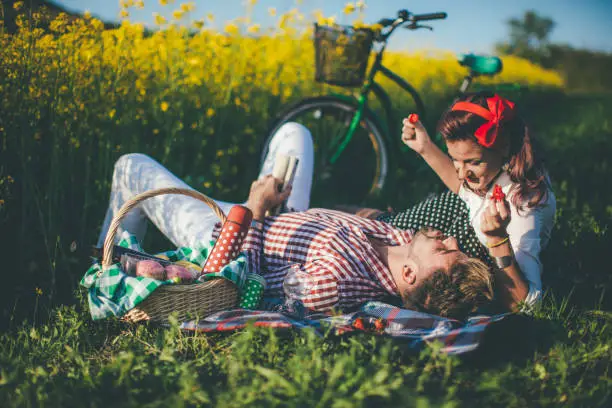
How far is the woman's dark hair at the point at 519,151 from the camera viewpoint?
2.60 meters

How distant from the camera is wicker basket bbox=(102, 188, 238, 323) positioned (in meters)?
2.28

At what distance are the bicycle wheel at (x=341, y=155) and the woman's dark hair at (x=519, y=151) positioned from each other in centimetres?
175

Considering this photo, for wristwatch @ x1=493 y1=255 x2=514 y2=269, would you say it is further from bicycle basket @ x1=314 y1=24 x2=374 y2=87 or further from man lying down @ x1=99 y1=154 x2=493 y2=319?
bicycle basket @ x1=314 y1=24 x2=374 y2=87

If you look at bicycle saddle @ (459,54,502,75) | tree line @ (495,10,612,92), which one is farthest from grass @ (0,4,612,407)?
tree line @ (495,10,612,92)

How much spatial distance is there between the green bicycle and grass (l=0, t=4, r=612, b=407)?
1.15 ft

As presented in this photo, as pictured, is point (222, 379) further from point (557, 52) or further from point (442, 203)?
point (557, 52)

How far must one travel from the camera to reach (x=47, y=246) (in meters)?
2.92

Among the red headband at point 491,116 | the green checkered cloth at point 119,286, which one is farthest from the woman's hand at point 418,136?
the green checkered cloth at point 119,286

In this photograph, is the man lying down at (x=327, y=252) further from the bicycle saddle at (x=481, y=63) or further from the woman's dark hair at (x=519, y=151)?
the bicycle saddle at (x=481, y=63)

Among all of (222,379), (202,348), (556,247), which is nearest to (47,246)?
(202,348)

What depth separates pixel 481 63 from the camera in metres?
4.57

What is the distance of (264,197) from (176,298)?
31.8 inches

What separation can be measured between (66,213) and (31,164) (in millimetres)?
381

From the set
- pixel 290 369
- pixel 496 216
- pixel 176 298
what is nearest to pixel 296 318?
pixel 290 369
